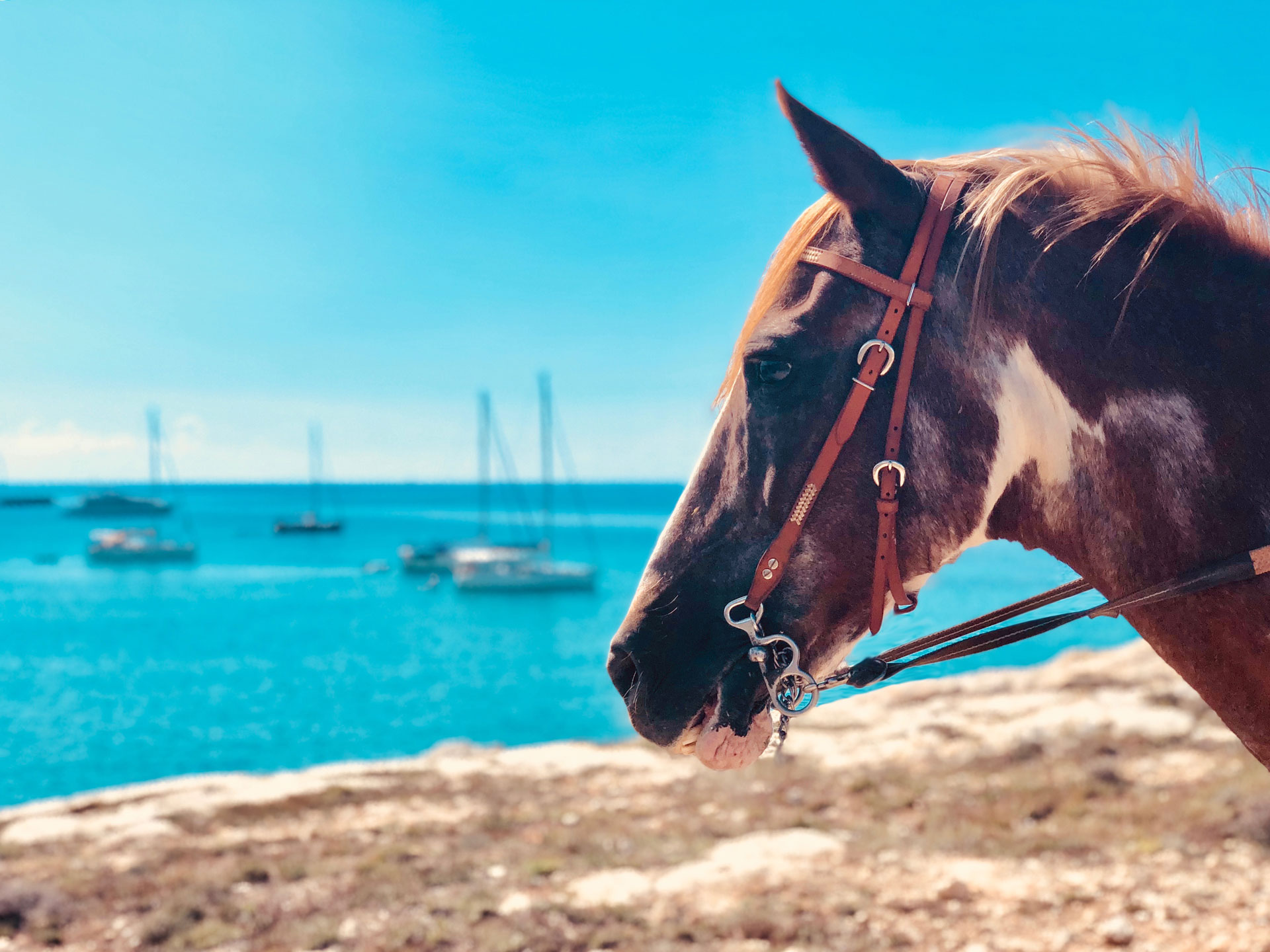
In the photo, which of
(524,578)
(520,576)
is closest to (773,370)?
(524,578)

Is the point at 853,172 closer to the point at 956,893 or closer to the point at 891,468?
the point at 891,468

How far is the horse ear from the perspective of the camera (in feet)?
4.59

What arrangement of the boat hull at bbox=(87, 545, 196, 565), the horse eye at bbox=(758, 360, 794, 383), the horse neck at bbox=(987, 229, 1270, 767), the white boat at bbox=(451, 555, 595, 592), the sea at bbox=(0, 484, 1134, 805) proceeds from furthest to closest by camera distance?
1. the boat hull at bbox=(87, 545, 196, 565)
2. the white boat at bbox=(451, 555, 595, 592)
3. the sea at bbox=(0, 484, 1134, 805)
4. the horse eye at bbox=(758, 360, 794, 383)
5. the horse neck at bbox=(987, 229, 1270, 767)

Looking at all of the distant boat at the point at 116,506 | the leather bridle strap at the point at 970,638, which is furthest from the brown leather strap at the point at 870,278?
the distant boat at the point at 116,506

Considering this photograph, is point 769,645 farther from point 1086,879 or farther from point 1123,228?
point 1086,879

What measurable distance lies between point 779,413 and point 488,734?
27742 millimetres

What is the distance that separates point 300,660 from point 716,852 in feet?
119

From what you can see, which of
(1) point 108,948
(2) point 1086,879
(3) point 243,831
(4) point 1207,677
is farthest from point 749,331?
(3) point 243,831

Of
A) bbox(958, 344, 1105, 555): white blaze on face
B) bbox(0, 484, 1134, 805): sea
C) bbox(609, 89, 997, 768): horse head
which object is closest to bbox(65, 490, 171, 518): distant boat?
bbox(0, 484, 1134, 805): sea

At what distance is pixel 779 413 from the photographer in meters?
1.45

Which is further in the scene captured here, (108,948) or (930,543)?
(108,948)

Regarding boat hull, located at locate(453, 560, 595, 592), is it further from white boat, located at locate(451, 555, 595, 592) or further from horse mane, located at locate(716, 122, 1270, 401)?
horse mane, located at locate(716, 122, 1270, 401)

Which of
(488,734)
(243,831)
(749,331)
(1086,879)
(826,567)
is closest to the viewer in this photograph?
(826,567)

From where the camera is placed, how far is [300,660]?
38531 millimetres
